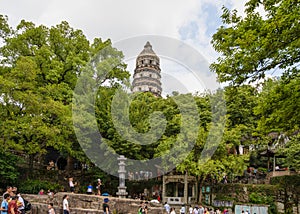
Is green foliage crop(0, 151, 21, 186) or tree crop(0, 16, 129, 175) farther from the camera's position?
green foliage crop(0, 151, 21, 186)

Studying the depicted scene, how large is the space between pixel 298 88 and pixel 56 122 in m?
16.1

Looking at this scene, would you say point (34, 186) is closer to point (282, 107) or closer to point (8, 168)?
point (8, 168)

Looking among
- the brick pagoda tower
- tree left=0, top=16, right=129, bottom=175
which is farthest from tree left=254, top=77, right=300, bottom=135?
the brick pagoda tower

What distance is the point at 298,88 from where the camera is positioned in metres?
6.79

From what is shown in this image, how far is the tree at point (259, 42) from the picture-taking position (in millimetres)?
6398

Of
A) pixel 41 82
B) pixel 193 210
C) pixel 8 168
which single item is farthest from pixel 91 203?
pixel 41 82

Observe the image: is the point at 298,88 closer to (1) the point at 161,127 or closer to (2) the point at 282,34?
(2) the point at 282,34

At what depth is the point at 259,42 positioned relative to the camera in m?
6.74

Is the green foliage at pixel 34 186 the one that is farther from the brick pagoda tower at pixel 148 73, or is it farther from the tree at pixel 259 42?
the brick pagoda tower at pixel 148 73

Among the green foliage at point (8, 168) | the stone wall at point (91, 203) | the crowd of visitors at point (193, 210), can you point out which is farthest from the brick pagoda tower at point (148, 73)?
the stone wall at point (91, 203)

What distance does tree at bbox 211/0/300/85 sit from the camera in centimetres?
640

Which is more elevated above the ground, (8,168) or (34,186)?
(8,168)

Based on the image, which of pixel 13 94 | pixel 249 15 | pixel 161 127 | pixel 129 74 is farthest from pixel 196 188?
pixel 249 15

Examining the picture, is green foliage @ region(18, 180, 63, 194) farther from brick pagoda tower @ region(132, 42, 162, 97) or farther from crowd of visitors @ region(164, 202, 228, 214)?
brick pagoda tower @ region(132, 42, 162, 97)
